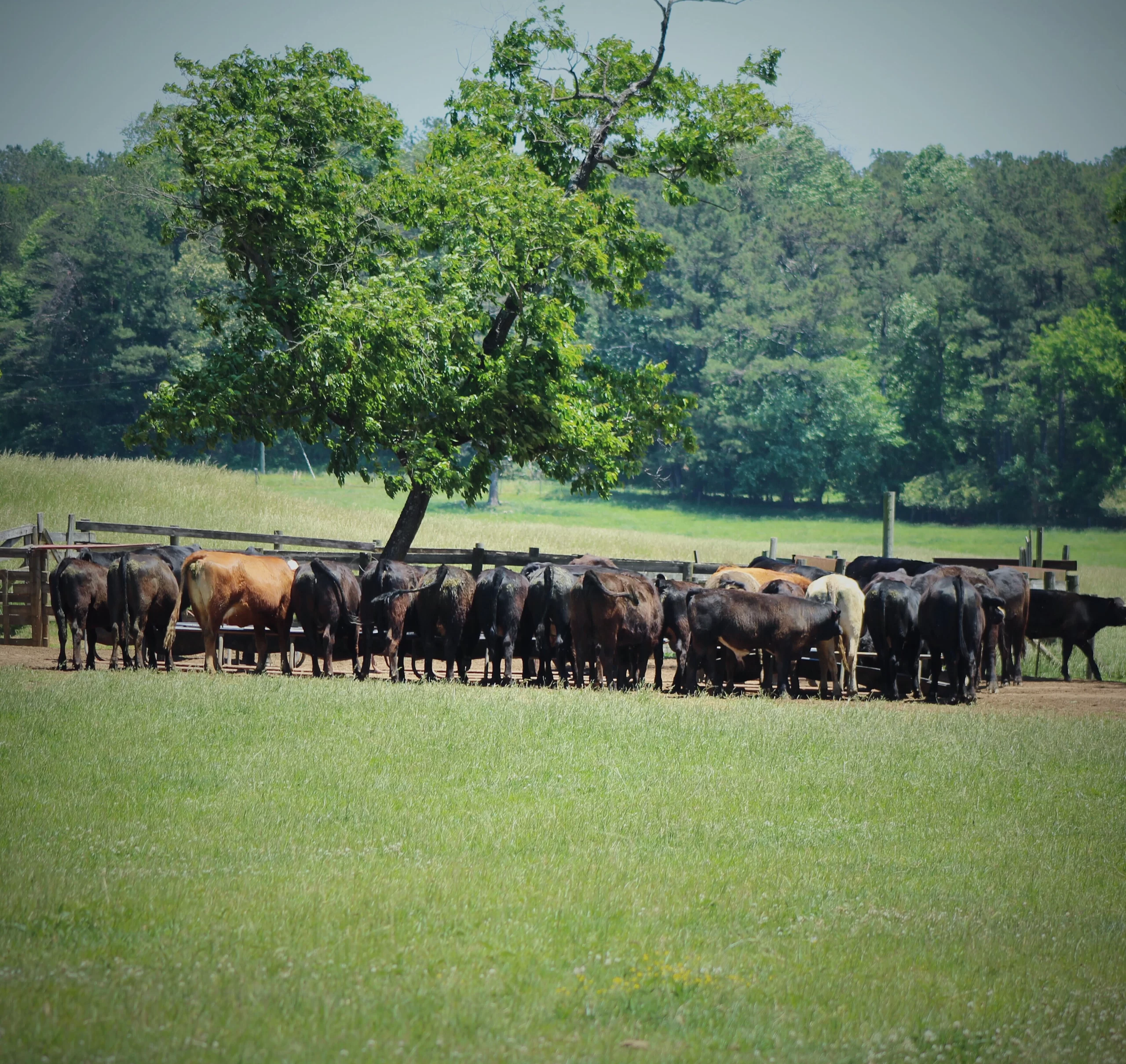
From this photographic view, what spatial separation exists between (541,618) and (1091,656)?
951cm

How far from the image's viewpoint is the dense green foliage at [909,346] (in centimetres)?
7156

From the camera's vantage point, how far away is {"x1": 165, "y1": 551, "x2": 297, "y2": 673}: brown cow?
57.1 feet

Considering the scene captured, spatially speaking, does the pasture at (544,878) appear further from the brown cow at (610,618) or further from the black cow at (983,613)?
the black cow at (983,613)

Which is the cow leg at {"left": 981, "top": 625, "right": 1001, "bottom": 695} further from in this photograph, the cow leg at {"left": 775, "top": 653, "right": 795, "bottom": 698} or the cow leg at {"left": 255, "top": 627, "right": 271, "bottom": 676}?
the cow leg at {"left": 255, "top": 627, "right": 271, "bottom": 676}

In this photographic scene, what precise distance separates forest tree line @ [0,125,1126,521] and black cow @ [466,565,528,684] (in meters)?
50.4

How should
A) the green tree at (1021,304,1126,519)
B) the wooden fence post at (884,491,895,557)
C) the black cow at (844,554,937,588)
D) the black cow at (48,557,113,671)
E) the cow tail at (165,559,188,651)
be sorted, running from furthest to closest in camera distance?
the green tree at (1021,304,1126,519) → the wooden fence post at (884,491,895,557) → the black cow at (844,554,937,588) → the cow tail at (165,559,188,651) → the black cow at (48,557,113,671)

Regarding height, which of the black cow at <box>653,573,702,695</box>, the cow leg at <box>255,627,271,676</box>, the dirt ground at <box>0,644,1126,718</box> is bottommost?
the dirt ground at <box>0,644,1126,718</box>

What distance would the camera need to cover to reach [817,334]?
78188mm

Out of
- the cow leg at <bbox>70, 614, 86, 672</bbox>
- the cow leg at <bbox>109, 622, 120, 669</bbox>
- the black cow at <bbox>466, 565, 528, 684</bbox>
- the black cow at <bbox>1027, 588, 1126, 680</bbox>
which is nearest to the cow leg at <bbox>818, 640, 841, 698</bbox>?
the black cow at <bbox>466, 565, 528, 684</bbox>

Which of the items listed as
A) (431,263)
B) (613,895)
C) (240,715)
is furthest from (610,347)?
(613,895)

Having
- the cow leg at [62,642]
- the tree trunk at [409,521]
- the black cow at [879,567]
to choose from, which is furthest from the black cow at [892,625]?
the cow leg at [62,642]

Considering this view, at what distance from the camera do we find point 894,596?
1778 centimetres

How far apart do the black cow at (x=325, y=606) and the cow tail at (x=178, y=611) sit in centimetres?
141

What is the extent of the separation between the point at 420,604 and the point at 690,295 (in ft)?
207
